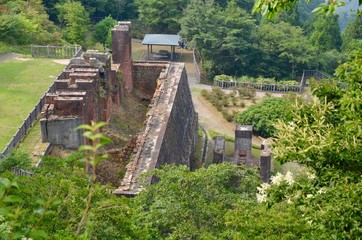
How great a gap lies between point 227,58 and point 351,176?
41759mm

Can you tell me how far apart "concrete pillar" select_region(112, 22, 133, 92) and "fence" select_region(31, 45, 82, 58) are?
4031mm

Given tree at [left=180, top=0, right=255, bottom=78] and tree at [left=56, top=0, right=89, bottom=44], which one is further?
tree at [left=180, top=0, right=255, bottom=78]

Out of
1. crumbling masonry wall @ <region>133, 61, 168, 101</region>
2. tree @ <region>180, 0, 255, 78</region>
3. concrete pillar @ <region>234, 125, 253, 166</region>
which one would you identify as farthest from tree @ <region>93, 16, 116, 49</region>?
concrete pillar @ <region>234, 125, 253, 166</region>

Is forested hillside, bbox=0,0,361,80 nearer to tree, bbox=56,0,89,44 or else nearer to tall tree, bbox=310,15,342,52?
tree, bbox=56,0,89,44

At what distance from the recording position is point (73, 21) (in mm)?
48000

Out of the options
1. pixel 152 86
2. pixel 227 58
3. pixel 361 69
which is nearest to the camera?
pixel 361 69

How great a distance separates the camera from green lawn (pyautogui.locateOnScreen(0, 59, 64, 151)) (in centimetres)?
Answer: 2420

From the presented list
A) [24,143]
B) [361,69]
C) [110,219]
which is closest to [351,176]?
[361,69]

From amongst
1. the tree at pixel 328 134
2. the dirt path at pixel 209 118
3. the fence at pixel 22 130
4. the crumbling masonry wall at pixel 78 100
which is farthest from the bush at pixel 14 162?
the dirt path at pixel 209 118

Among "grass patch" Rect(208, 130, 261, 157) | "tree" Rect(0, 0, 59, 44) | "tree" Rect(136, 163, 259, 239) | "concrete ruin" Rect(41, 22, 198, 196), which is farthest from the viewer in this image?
"tree" Rect(0, 0, 59, 44)

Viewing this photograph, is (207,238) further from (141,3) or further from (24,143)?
(141,3)

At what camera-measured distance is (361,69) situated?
10.2m

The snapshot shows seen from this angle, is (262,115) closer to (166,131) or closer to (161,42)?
(161,42)

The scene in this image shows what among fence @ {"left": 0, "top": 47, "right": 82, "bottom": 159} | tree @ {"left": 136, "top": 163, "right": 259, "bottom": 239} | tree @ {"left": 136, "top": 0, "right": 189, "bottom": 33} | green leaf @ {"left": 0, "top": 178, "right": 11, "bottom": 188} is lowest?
tree @ {"left": 136, "top": 0, "right": 189, "bottom": 33}
